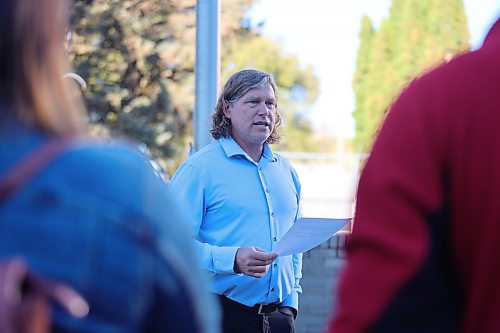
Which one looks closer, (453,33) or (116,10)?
(116,10)

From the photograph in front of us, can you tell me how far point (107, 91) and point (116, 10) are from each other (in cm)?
268

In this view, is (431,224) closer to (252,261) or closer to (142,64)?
Answer: (252,261)

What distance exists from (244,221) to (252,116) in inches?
22.5

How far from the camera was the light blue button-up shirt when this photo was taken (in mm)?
4078

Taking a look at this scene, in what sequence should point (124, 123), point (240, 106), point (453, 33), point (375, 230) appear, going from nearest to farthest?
point (375, 230) < point (240, 106) < point (124, 123) < point (453, 33)

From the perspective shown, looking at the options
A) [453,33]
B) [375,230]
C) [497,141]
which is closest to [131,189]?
[375,230]

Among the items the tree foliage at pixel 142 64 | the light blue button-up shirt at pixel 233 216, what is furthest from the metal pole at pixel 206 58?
the tree foliage at pixel 142 64

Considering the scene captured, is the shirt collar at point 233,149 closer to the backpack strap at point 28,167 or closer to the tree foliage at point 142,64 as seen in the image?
the backpack strap at point 28,167

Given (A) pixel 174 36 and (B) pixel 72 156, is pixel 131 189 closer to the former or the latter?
(B) pixel 72 156

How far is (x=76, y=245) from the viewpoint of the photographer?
3.90 ft

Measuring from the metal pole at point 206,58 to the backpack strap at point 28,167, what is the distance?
5194mm

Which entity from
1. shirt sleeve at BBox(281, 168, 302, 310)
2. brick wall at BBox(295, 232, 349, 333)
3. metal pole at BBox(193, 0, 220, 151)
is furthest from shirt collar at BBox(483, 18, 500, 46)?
brick wall at BBox(295, 232, 349, 333)

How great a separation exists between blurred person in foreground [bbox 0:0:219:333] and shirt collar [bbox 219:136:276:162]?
2.97 meters

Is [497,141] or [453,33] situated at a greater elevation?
[453,33]
